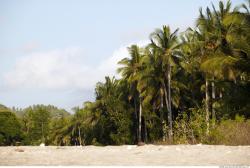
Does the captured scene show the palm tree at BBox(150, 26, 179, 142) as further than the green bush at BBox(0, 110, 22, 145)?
No

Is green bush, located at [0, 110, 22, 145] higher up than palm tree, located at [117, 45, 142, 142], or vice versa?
palm tree, located at [117, 45, 142, 142]

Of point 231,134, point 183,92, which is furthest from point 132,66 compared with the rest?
point 231,134

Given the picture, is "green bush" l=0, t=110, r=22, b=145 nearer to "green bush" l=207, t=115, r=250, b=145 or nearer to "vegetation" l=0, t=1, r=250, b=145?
"vegetation" l=0, t=1, r=250, b=145

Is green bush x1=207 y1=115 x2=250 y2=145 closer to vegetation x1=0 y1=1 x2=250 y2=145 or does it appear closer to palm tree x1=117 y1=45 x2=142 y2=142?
vegetation x1=0 y1=1 x2=250 y2=145

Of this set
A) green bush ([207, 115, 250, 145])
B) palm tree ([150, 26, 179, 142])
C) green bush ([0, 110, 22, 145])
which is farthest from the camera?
green bush ([0, 110, 22, 145])

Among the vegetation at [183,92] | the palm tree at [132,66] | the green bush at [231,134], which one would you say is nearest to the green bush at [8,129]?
the vegetation at [183,92]

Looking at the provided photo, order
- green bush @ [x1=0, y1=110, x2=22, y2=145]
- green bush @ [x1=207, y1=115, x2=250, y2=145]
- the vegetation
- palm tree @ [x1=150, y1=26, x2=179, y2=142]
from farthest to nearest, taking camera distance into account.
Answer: green bush @ [x1=0, y1=110, x2=22, y2=145] < palm tree @ [x1=150, y1=26, x2=179, y2=142] < the vegetation < green bush @ [x1=207, y1=115, x2=250, y2=145]

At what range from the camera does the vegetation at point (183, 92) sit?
51.4 feet

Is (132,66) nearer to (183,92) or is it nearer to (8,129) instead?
(183,92)

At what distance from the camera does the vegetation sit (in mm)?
15672

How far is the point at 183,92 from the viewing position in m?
38.3

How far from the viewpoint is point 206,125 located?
1501cm

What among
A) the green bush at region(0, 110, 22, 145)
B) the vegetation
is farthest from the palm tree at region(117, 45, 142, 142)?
the green bush at region(0, 110, 22, 145)

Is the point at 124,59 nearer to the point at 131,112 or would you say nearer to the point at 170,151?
the point at 131,112
